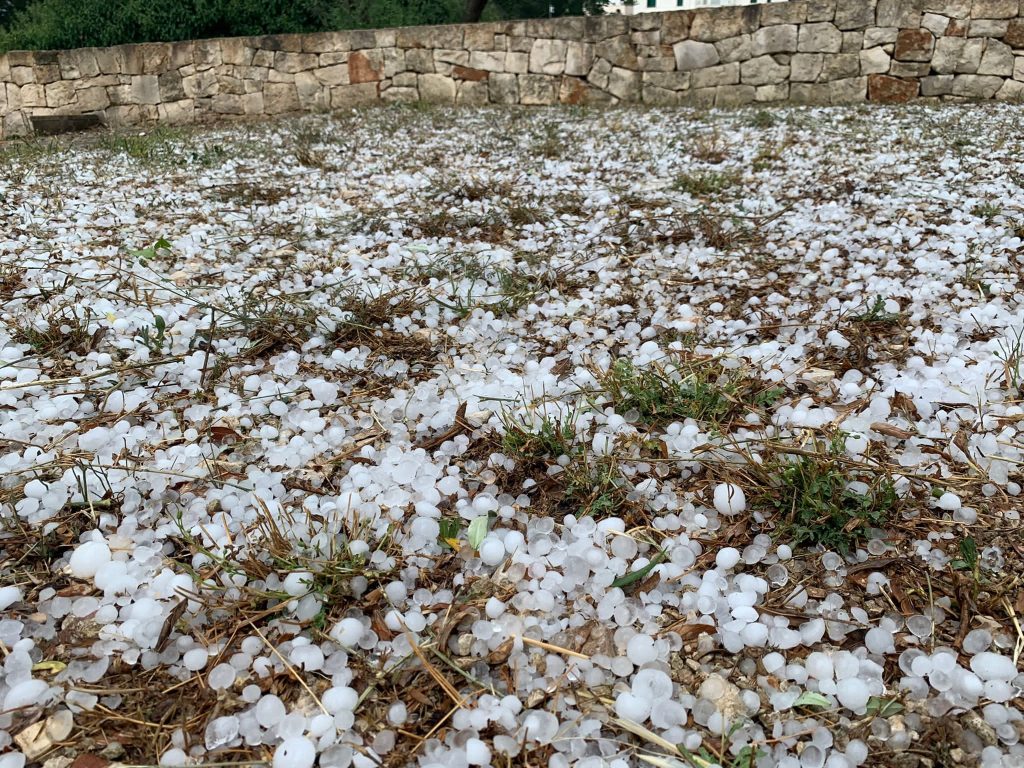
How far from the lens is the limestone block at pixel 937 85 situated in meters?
6.86

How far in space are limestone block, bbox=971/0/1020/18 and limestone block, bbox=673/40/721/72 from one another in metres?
2.40

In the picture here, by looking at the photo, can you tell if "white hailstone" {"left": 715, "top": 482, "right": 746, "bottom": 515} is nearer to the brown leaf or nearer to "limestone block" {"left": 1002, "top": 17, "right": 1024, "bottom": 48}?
the brown leaf

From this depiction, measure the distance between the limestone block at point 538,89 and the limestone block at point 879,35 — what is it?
10.6ft

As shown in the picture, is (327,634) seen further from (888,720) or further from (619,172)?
(619,172)

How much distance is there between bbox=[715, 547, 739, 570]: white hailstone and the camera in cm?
116

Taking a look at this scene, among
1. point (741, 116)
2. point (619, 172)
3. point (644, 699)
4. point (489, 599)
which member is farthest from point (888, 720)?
point (741, 116)

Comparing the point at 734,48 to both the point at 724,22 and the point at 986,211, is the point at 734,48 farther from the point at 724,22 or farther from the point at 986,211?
the point at 986,211

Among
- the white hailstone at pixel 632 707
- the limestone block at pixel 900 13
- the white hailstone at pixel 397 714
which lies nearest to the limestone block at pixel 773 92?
the limestone block at pixel 900 13

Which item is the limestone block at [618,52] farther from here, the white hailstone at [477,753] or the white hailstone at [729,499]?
the white hailstone at [477,753]

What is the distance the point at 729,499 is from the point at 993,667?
46 cm

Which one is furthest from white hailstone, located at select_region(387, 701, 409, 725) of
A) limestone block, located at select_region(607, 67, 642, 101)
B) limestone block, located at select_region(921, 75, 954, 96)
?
limestone block, located at select_region(921, 75, 954, 96)

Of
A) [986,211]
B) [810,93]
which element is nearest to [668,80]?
[810,93]

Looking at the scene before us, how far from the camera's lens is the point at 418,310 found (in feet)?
7.17

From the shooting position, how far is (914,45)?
682 cm
